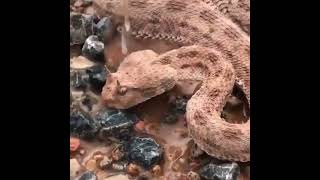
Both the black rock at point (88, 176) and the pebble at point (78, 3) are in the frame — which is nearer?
the black rock at point (88, 176)

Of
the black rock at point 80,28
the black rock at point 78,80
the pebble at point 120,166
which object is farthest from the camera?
the black rock at point 80,28

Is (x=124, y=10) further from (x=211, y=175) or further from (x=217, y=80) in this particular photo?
(x=211, y=175)

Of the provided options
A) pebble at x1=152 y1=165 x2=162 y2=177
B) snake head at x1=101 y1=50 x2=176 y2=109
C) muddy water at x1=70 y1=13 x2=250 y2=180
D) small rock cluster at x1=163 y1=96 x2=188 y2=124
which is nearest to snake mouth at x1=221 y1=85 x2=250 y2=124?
muddy water at x1=70 y1=13 x2=250 y2=180

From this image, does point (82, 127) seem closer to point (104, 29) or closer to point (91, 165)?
point (91, 165)

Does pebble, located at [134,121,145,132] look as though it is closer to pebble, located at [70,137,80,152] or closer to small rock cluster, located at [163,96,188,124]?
small rock cluster, located at [163,96,188,124]

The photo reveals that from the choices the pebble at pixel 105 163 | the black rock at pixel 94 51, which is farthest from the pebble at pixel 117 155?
the black rock at pixel 94 51

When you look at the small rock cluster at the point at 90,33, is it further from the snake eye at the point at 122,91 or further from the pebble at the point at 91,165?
the pebble at the point at 91,165

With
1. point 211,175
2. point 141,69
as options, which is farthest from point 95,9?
point 211,175
